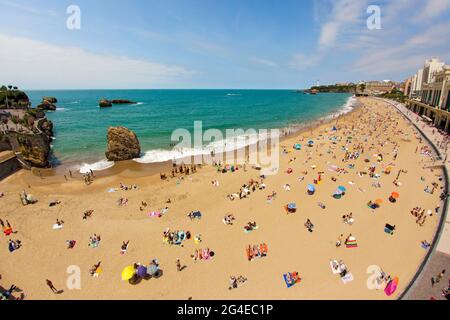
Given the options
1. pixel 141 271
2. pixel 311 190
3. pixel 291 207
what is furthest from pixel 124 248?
pixel 311 190

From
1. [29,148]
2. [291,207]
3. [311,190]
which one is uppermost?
[29,148]

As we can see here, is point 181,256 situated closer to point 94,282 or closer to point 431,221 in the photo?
point 94,282

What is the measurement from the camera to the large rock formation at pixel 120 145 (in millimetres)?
25266

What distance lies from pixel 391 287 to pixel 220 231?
8.88 m

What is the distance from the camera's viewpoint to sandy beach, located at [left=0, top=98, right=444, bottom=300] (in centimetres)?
1030

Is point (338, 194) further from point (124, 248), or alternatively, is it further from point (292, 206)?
point (124, 248)

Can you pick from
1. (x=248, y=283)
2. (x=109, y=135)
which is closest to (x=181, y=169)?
(x=109, y=135)

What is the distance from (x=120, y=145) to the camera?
2530 cm

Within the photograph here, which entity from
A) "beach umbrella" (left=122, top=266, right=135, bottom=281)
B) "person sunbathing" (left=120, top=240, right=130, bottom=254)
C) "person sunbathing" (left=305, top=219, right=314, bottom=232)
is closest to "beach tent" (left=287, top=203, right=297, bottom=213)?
"person sunbathing" (left=305, top=219, right=314, bottom=232)

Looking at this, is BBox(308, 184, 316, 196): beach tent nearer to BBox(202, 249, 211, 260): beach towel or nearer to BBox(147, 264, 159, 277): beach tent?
BBox(202, 249, 211, 260): beach towel

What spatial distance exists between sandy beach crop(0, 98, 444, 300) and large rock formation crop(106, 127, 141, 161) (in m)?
3.70

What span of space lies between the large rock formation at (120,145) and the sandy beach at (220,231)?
12.1ft

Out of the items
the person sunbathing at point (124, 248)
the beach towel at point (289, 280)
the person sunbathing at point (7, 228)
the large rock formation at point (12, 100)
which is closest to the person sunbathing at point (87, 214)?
the person sunbathing at point (7, 228)

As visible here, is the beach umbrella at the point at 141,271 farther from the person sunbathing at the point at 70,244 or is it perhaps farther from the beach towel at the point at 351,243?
the beach towel at the point at 351,243
